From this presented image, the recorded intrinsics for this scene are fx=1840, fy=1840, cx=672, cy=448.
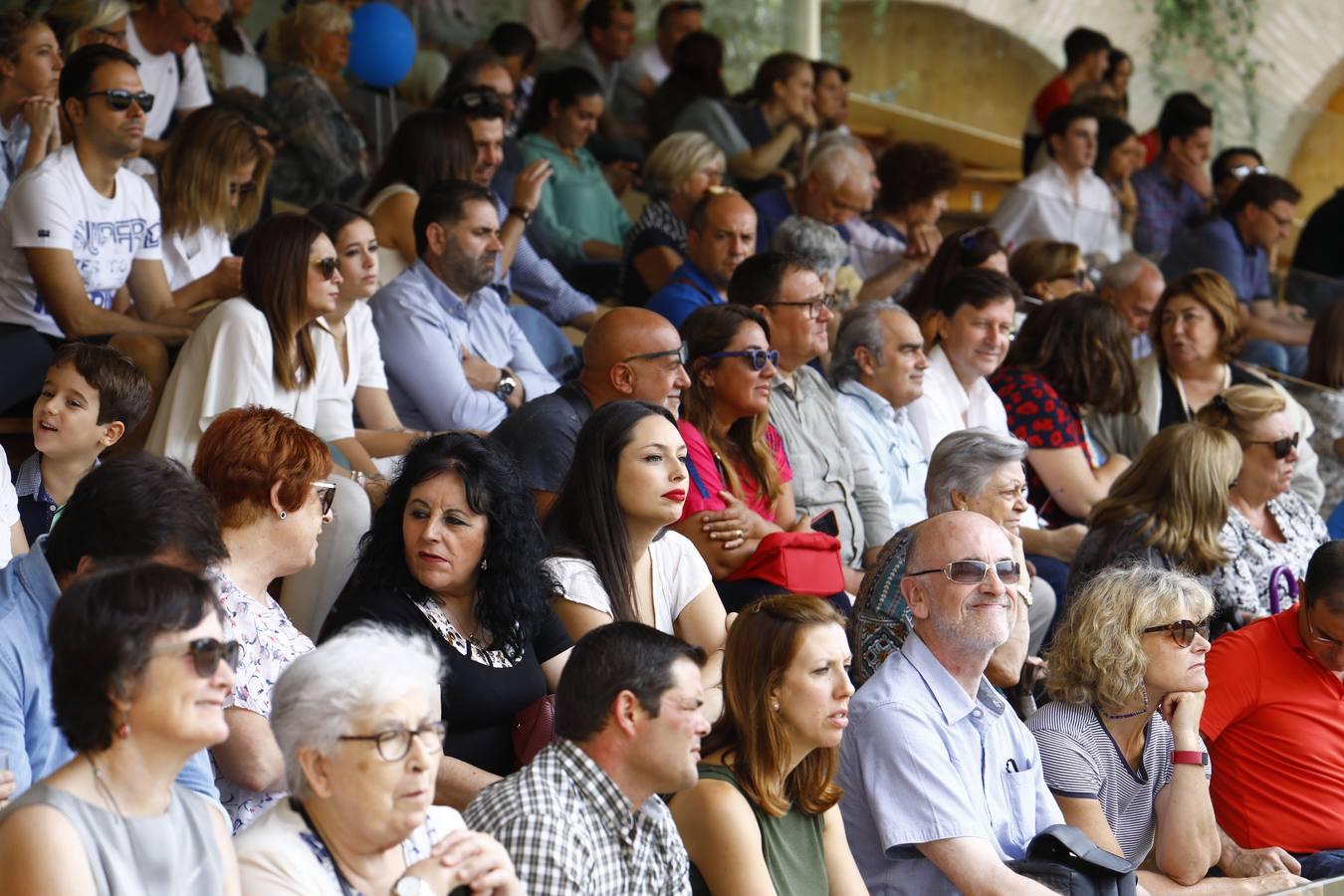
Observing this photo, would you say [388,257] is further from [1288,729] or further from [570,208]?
[1288,729]

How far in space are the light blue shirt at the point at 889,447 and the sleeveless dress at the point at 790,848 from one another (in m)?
2.20

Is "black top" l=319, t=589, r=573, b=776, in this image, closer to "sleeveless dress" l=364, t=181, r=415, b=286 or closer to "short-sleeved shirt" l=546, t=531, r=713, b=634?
"short-sleeved shirt" l=546, t=531, r=713, b=634

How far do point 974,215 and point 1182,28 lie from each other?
311cm

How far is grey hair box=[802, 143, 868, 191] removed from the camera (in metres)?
7.16

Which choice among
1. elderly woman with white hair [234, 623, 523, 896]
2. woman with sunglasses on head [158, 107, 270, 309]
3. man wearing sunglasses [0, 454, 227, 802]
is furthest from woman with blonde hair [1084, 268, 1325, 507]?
elderly woman with white hair [234, 623, 523, 896]

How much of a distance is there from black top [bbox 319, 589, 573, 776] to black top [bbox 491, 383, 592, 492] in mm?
876

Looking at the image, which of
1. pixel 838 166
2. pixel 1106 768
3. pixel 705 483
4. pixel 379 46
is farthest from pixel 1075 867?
pixel 379 46

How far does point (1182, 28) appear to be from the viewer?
11688mm

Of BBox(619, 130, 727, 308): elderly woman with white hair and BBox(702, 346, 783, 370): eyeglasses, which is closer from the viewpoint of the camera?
→ BBox(702, 346, 783, 370): eyeglasses

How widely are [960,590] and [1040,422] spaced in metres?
2.36

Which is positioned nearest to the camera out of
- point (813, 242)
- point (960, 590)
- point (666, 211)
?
point (960, 590)

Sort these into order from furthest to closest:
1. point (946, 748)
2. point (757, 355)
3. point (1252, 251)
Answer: point (1252, 251) < point (757, 355) < point (946, 748)

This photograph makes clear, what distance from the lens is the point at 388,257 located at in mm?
5855

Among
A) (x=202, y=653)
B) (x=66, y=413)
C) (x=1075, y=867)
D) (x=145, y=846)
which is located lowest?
(x=1075, y=867)
